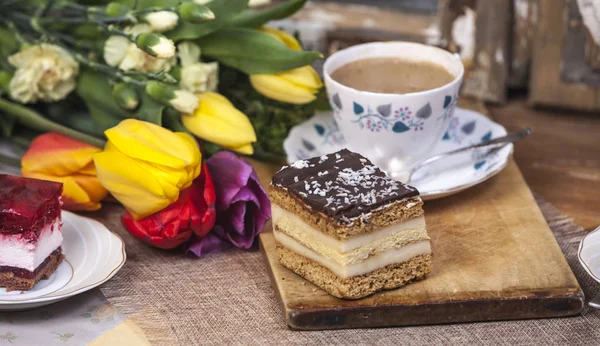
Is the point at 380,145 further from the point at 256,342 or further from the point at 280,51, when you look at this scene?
the point at 256,342

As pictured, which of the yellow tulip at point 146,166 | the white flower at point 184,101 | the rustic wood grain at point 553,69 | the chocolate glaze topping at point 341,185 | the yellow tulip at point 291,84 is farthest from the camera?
the rustic wood grain at point 553,69

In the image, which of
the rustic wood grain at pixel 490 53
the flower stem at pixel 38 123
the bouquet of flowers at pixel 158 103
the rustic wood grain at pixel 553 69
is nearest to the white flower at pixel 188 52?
the bouquet of flowers at pixel 158 103

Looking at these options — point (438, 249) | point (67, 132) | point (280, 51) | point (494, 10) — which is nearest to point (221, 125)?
point (280, 51)

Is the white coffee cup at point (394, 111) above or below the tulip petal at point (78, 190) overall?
above

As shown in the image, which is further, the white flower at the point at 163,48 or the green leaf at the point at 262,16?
the green leaf at the point at 262,16

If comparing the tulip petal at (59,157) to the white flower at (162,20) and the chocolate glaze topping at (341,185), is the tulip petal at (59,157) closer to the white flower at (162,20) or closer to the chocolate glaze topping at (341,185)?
the white flower at (162,20)

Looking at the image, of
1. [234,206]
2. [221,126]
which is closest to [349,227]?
[234,206]

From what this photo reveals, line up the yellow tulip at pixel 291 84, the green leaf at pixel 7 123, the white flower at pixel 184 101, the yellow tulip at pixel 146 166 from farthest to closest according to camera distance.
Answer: the green leaf at pixel 7 123, the yellow tulip at pixel 291 84, the white flower at pixel 184 101, the yellow tulip at pixel 146 166

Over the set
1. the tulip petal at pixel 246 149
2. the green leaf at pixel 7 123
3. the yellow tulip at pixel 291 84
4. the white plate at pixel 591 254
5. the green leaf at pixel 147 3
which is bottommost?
the green leaf at pixel 7 123
